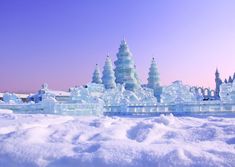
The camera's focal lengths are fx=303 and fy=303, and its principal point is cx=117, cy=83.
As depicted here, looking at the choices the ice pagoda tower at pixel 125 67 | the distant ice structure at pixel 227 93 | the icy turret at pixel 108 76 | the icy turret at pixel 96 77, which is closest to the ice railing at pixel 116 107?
the distant ice structure at pixel 227 93

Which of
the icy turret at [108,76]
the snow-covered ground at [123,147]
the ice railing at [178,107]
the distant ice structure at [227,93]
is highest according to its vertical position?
the icy turret at [108,76]

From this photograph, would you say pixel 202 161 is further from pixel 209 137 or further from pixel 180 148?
pixel 209 137

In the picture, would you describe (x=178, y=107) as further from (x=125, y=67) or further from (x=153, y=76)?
(x=153, y=76)

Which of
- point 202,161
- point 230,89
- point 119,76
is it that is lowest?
point 202,161

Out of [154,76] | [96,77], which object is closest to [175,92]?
[154,76]

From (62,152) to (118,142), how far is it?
2.41ft

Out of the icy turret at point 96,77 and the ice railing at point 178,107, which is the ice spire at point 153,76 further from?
the ice railing at point 178,107

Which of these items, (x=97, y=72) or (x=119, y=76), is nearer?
(x=119, y=76)

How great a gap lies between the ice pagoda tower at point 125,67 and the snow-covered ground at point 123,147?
40.3 m

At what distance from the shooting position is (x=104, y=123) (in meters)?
6.09

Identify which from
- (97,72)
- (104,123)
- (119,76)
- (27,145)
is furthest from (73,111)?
(97,72)

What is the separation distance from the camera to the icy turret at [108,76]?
149ft

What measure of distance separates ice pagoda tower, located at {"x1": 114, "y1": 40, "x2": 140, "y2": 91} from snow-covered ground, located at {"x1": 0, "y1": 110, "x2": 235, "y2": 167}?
40.3 meters

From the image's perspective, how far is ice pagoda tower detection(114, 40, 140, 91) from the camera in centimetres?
4572
